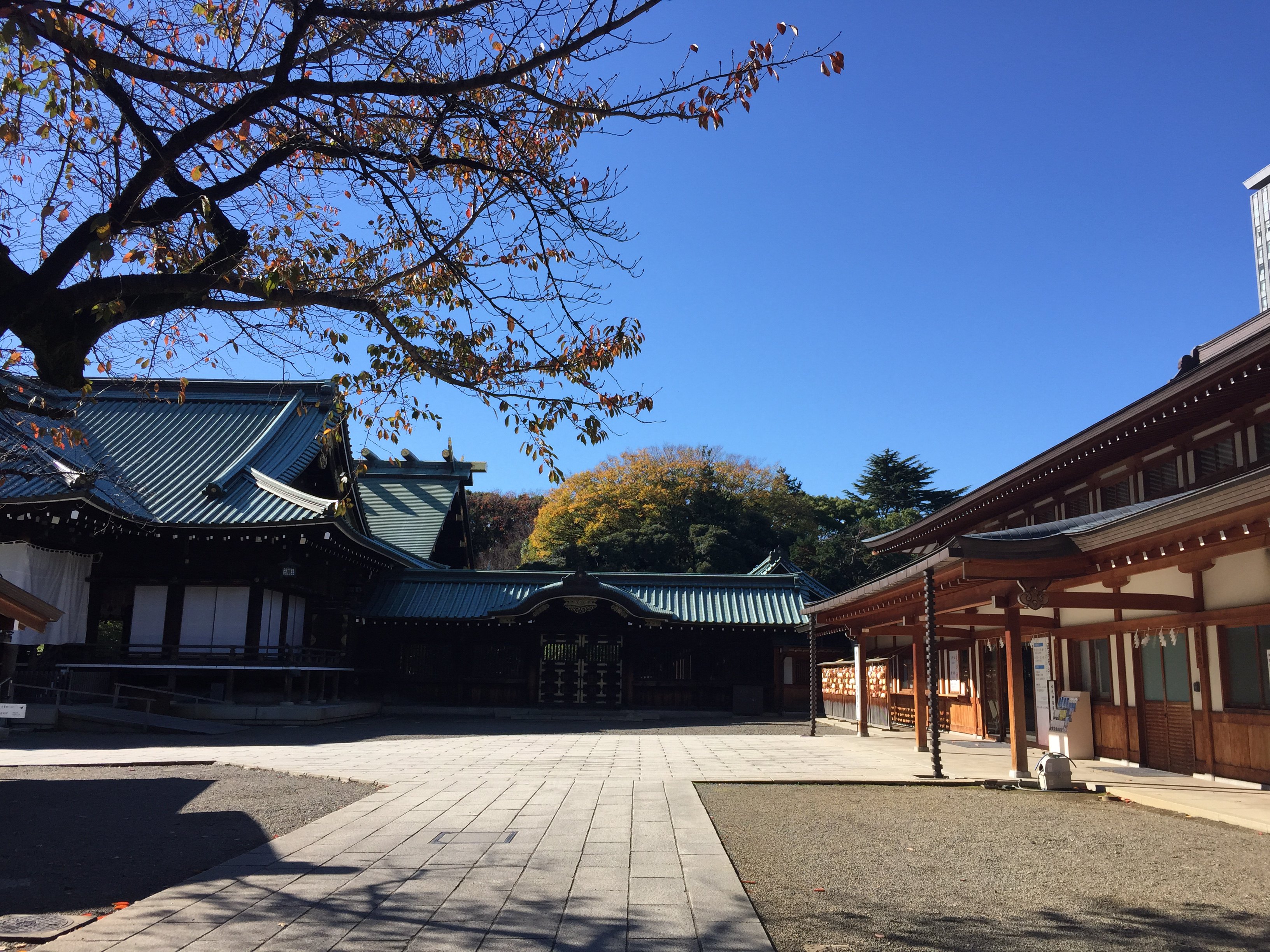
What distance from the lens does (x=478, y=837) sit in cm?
698

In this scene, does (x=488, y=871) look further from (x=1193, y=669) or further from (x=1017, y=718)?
(x=1193, y=669)

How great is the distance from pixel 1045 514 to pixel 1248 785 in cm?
631

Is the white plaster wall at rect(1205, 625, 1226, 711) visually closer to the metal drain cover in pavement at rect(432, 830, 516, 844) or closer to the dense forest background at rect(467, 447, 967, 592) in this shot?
the metal drain cover in pavement at rect(432, 830, 516, 844)

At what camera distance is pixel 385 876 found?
5.68 m

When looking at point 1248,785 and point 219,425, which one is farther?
point 219,425

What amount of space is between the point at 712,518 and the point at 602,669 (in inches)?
562

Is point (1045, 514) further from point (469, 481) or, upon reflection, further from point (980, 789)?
point (469, 481)

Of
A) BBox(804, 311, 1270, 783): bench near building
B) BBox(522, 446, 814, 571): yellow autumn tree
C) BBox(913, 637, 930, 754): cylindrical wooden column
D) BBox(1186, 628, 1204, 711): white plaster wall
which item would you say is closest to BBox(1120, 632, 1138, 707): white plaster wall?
BBox(804, 311, 1270, 783): bench near building

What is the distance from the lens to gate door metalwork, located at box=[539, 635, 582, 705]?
2525 cm

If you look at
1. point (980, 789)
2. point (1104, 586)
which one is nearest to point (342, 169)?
point (980, 789)

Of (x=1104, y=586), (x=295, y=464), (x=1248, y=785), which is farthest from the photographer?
(x=295, y=464)

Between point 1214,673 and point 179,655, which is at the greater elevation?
point 1214,673

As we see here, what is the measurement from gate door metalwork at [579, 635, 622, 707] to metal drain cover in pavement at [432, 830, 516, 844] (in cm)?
1825

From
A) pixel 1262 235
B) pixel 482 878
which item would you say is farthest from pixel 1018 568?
pixel 1262 235
